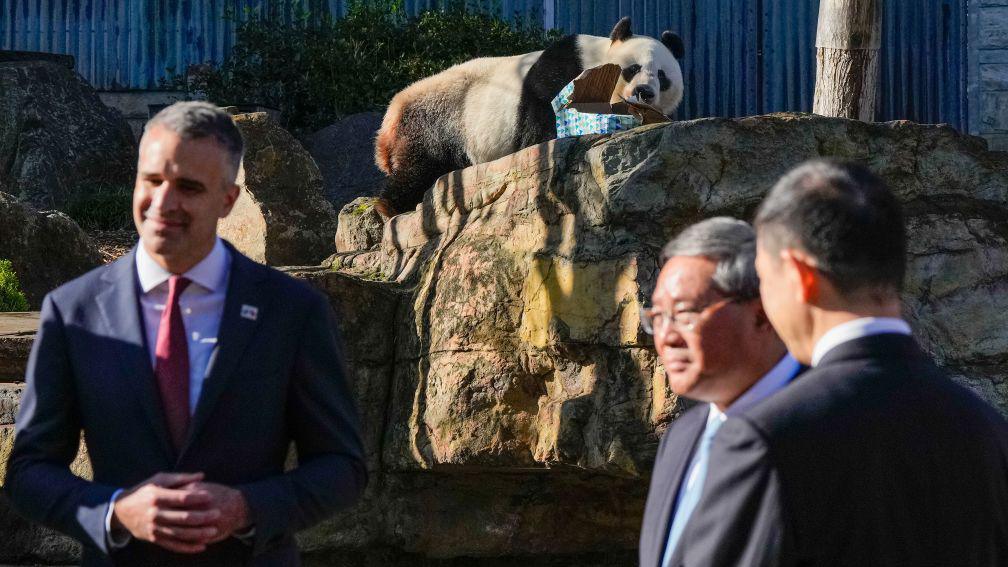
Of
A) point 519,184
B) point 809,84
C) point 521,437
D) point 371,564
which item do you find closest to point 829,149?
point 519,184

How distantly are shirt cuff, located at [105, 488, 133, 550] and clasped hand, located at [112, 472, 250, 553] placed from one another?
10 millimetres

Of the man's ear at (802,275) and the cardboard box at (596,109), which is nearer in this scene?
the man's ear at (802,275)

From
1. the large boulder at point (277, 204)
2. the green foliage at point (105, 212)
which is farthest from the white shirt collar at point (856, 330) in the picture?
the green foliage at point (105, 212)

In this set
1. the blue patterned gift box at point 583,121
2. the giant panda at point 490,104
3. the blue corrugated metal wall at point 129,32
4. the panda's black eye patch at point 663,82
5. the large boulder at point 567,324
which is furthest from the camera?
the blue corrugated metal wall at point 129,32

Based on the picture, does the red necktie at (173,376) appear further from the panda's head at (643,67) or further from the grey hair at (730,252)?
the panda's head at (643,67)

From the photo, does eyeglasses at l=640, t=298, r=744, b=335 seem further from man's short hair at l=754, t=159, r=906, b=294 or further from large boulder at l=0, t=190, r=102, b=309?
large boulder at l=0, t=190, r=102, b=309

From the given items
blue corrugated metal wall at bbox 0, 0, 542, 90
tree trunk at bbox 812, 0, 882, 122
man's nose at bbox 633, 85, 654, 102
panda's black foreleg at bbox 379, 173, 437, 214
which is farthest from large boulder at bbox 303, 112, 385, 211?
tree trunk at bbox 812, 0, 882, 122

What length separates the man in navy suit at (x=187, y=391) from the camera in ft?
7.22

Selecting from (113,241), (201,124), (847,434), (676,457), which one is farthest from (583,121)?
(113,241)

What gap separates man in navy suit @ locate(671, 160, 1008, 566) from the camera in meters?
1.66

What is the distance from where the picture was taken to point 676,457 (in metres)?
2.12

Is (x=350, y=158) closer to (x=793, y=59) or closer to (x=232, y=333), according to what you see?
(x=793, y=59)

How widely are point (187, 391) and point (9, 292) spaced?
4940 mm

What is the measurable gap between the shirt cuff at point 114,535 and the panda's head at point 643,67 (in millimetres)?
4816
